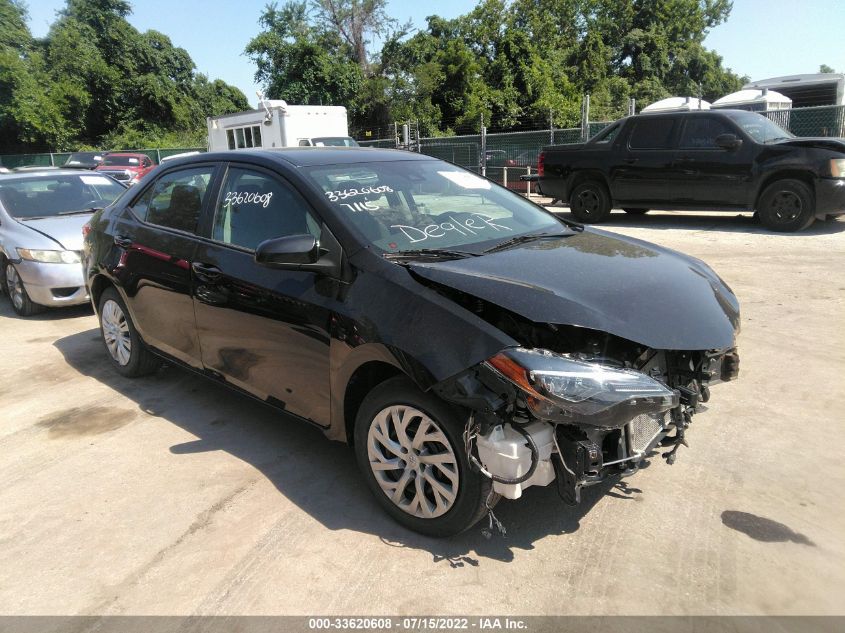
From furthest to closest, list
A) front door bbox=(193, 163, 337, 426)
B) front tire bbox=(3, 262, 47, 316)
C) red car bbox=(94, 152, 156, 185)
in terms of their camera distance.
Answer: red car bbox=(94, 152, 156, 185), front tire bbox=(3, 262, 47, 316), front door bbox=(193, 163, 337, 426)

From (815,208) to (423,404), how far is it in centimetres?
913

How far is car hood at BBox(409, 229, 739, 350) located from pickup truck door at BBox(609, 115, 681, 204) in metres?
8.00

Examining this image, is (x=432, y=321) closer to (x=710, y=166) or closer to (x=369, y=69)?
(x=710, y=166)

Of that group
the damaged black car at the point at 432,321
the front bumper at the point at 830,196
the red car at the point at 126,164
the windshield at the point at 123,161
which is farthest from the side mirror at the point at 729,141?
the windshield at the point at 123,161

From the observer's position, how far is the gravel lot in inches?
103

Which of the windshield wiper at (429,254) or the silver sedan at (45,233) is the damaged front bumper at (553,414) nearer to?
the windshield wiper at (429,254)

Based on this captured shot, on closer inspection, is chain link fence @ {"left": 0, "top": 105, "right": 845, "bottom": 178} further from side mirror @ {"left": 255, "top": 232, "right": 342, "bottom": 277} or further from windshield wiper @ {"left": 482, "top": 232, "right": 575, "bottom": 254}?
side mirror @ {"left": 255, "top": 232, "right": 342, "bottom": 277}

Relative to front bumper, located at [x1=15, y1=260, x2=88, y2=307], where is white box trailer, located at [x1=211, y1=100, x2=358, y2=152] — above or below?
above

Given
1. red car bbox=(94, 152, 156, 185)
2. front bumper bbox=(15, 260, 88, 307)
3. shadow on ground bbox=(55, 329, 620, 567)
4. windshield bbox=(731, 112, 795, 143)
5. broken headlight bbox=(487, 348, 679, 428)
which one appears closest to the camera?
broken headlight bbox=(487, 348, 679, 428)

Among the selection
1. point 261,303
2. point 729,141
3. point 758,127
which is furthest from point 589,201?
point 261,303

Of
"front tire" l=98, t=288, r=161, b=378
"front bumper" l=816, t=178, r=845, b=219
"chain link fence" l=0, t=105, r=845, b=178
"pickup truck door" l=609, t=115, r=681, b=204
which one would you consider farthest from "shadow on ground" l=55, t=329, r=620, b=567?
"chain link fence" l=0, t=105, r=845, b=178

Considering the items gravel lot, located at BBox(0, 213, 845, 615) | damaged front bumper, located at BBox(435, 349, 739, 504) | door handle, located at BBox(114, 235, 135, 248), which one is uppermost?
door handle, located at BBox(114, 235, 135, 248)

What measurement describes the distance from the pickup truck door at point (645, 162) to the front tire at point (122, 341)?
877cm

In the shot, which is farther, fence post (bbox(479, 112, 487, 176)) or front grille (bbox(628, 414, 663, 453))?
fence post (bbox(479, 112, 487, 176))
